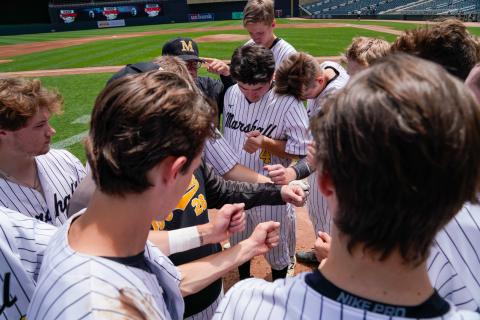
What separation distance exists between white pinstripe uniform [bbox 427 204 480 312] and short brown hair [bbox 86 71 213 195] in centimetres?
77

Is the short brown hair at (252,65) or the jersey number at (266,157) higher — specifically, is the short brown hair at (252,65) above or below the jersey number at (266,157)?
above

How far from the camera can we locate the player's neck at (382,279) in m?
0.70

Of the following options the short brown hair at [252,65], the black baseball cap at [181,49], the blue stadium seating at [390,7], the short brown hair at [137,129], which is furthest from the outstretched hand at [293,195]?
the blue stadium seating at [390,7]

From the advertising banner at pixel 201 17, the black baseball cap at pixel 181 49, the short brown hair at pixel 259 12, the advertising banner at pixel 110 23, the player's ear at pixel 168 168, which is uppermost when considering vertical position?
the advertising banner at pixel 201 17

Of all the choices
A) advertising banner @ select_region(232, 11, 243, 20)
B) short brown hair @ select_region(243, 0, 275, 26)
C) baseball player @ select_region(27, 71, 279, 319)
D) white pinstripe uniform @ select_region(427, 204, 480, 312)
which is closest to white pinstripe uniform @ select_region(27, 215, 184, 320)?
baseball player @ select_region(27, 71, 279, 319)

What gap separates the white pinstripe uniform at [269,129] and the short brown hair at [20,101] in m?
1.33

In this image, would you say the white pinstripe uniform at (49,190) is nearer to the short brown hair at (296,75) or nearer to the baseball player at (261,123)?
the baseball player at (261,123)

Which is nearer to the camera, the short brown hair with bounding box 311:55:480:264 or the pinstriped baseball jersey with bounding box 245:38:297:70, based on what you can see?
the short brown hair with bounding box 311:55:480:264

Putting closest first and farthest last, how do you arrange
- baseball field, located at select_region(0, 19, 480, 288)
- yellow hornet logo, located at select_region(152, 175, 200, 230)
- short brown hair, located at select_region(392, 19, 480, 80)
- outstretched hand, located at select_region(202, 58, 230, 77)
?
short brown hair, located at select_region(392, 19, 480, 80)
yellow hornet logo, located at select_region(152, 175, 200, 230)
outstretched hand, located at select_region(202, 58, 230, 77)
baseball field, located at select_region(0, 19, 480, 288)

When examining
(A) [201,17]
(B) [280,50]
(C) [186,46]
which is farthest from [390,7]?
(C) [186,46]

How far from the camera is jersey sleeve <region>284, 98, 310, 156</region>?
2.55m

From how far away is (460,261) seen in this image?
3.27ft

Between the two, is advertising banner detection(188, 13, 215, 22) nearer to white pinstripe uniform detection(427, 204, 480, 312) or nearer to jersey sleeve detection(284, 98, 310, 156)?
jersey sleeve detection(284, 98, 310, 156)

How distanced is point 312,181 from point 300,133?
0.44 meters
